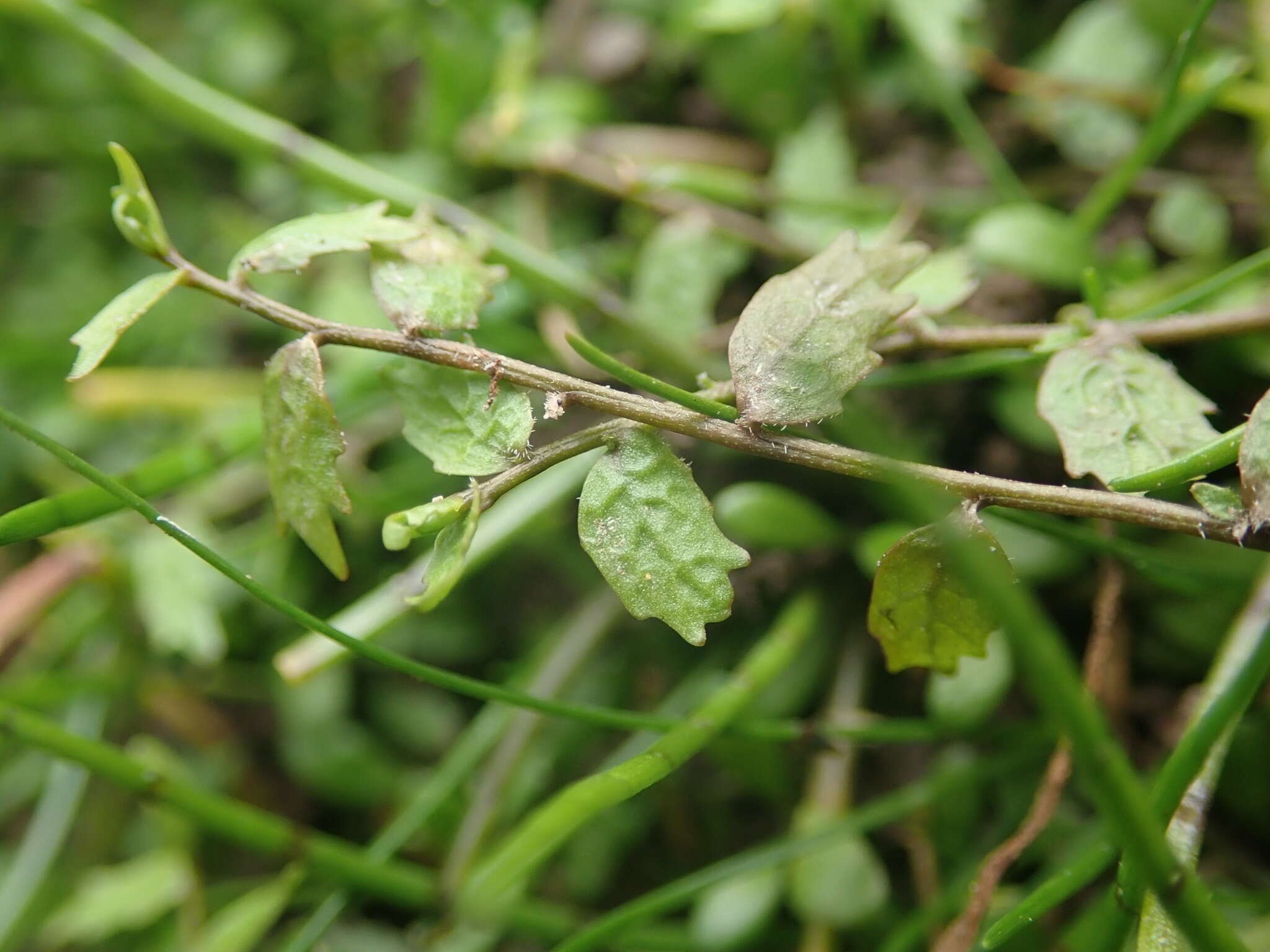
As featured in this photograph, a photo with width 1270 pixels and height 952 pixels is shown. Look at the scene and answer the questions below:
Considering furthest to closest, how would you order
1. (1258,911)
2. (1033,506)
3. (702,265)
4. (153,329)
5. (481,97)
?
(153,329) → (481,97) → (702,265) → (1258,911) → (1033,506)

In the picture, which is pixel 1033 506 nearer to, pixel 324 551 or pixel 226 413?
pixel 324 551

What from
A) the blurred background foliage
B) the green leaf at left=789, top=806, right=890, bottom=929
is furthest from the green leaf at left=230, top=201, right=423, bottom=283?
the green leaf at left=789, top=806, right=890, bottom=929

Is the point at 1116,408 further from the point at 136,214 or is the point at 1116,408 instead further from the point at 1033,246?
the point at 136,214

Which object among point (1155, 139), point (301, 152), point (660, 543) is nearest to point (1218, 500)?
point (660, 543)

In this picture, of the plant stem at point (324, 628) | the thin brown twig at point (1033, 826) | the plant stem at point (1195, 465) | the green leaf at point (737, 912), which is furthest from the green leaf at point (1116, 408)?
the green leaf at point (737, 912)

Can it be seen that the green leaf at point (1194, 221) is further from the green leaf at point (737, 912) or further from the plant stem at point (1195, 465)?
the green leaf at point (737, 912)

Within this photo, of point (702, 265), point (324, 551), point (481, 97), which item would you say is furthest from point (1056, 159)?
point (324, 551)
